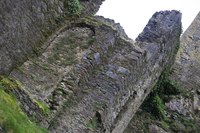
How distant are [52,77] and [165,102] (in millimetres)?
8145

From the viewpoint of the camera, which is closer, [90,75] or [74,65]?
[74,65]

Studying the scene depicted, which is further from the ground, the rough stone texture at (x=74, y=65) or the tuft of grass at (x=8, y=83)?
the rough stone texture at (x=74, y=65)

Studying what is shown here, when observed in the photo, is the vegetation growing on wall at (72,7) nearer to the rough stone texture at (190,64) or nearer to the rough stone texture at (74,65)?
A: the rough stone texture at (74,65)

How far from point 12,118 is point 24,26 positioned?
147 inches

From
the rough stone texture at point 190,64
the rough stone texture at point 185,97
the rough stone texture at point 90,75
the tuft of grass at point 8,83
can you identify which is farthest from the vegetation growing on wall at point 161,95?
the tuft of grass at point 8,83

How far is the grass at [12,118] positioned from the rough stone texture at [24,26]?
54.8 inches

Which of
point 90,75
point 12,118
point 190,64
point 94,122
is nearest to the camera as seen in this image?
point 12,118

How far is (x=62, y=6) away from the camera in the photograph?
13.3 meters

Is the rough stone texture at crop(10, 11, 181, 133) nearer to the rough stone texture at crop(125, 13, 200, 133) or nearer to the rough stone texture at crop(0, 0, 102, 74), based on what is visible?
the rough stone texture at crop(0, 0, 102, 74)

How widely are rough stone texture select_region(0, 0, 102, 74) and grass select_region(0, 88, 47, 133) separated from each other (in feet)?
4.57

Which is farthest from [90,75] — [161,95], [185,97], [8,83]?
[185,97]

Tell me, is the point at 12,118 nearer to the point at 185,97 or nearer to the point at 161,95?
the point at 161,95

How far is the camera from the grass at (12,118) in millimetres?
8086

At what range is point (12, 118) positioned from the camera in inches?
329
